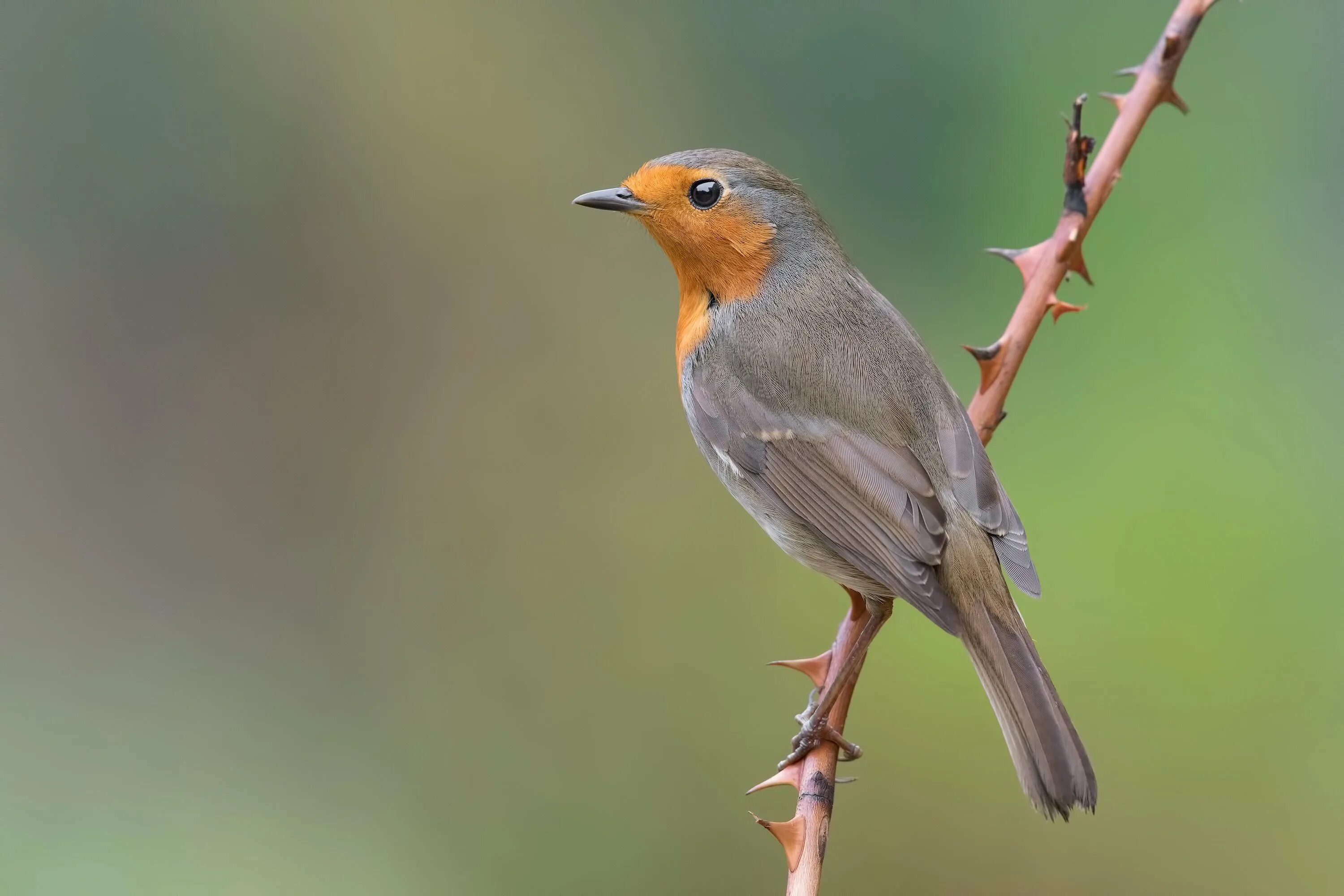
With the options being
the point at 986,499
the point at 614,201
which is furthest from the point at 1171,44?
the point at 614,201

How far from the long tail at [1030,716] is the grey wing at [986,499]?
0.09 meters

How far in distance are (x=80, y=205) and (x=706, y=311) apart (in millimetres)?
2237

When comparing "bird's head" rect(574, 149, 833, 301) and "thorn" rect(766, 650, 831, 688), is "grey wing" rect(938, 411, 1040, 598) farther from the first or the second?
"bird's head" rect(574, 149, 833, 301)

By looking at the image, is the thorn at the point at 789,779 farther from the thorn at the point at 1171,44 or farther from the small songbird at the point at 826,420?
the thorn at the point at 1171,44

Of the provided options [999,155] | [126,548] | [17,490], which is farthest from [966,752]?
[17,490]

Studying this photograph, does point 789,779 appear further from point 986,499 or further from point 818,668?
point 986,499

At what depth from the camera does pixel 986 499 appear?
2.16 metres

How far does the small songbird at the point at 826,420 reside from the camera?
205 centimetres

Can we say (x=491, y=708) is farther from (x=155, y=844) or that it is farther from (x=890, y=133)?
(x=890, y=133)

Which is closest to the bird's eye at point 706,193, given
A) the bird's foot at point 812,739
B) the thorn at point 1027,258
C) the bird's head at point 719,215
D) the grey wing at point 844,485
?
the bird's head at point 719,215

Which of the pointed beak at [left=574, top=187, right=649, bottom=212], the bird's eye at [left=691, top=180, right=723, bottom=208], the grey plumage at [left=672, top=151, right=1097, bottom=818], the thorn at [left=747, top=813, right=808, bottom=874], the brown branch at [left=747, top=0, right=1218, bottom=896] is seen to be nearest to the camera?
the thorn at [left=747, top=813, right=808, bottom=874]

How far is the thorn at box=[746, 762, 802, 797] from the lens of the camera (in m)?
1.76

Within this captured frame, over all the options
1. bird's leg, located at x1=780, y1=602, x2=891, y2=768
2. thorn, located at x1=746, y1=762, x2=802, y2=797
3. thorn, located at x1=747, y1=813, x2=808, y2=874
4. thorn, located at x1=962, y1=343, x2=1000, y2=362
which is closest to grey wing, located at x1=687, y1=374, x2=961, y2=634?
bird's leg, located at x1=780, y1=602, x2=891, y2=768

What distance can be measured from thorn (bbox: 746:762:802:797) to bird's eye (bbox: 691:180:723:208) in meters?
1.00
